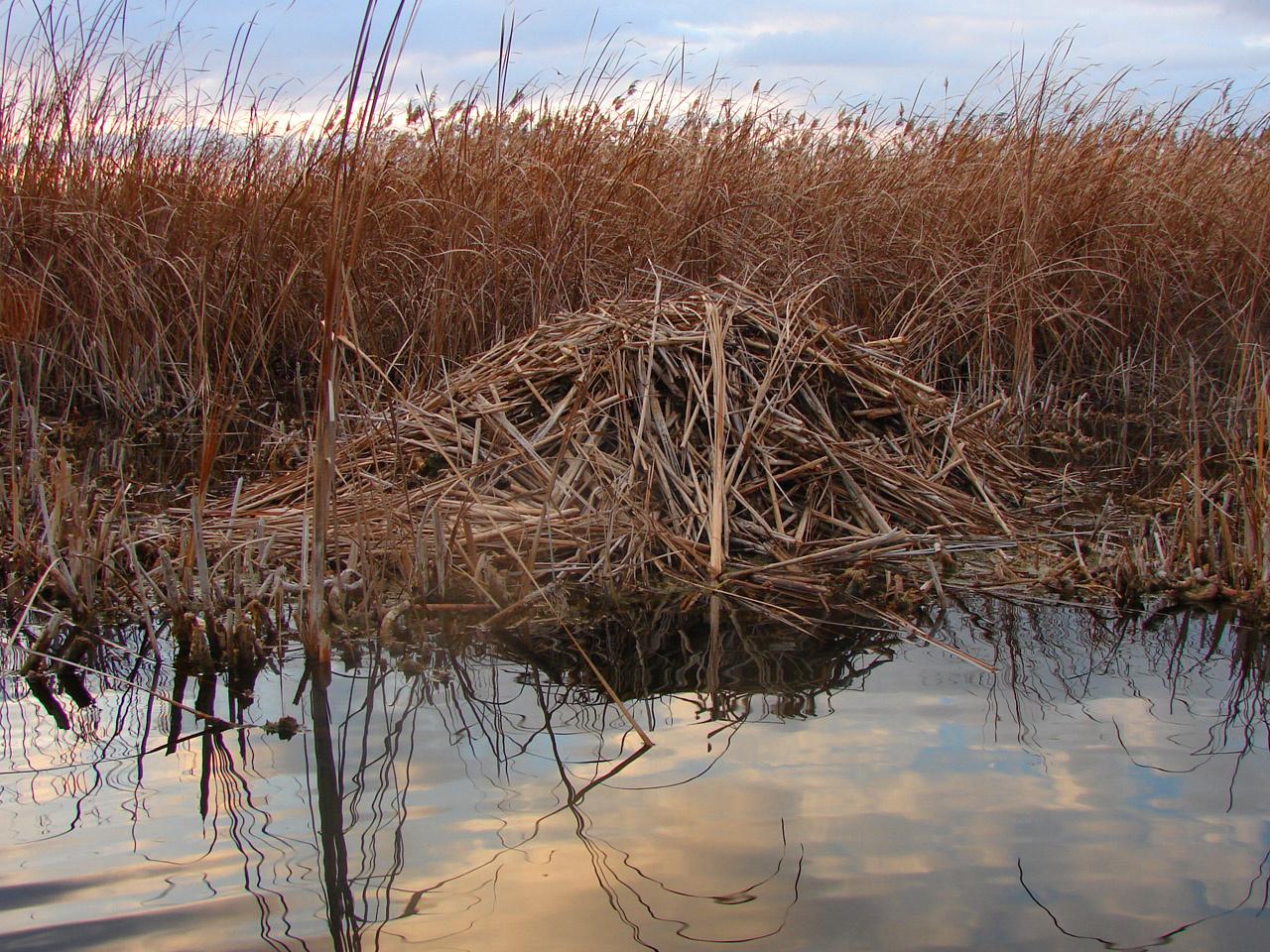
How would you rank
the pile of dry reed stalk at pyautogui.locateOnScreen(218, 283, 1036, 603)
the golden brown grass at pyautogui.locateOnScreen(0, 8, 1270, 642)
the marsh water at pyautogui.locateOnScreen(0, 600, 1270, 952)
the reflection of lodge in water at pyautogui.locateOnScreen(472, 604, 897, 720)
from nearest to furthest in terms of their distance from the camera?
the marsh water at pyautogui.locateOnScreen(0, 600, 1270, 952), the reflection of lodge in water at pyautogui.locateOnScreen(472, 604, 897, 720), the pile of dry reed stalk at pyautogui.locateOnScreen(218, 283, 1036, 603), the golden brown grass at pyautogui.locateOnScreen(0, 8, 1270, 642)

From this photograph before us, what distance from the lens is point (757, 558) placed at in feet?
9.36

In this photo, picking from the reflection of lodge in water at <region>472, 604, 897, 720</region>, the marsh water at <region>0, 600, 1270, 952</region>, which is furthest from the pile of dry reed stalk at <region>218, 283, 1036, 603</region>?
the marsh water at <region>0, 600, 1270, 952</region>

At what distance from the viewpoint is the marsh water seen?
133 centimetres

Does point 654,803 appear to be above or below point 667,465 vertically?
below

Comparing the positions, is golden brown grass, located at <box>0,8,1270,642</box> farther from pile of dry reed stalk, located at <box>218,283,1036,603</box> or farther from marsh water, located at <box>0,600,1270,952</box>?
marsh water, located at <box>0,600,1270,952</box>

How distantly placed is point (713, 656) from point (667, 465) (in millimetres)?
900

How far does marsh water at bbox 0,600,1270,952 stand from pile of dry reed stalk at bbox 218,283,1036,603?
0.47 meters

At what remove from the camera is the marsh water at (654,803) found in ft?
4.36

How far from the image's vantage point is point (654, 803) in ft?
5.24

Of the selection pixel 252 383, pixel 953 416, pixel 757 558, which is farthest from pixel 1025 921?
pixel 252 383

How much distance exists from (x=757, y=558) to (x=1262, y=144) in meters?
5.17

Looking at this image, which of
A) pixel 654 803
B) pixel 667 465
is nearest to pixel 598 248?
pixel 667 465

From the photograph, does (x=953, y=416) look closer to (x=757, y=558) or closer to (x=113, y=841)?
(x=757, y=558)

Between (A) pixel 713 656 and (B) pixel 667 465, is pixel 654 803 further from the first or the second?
(B) pixel 667 465
